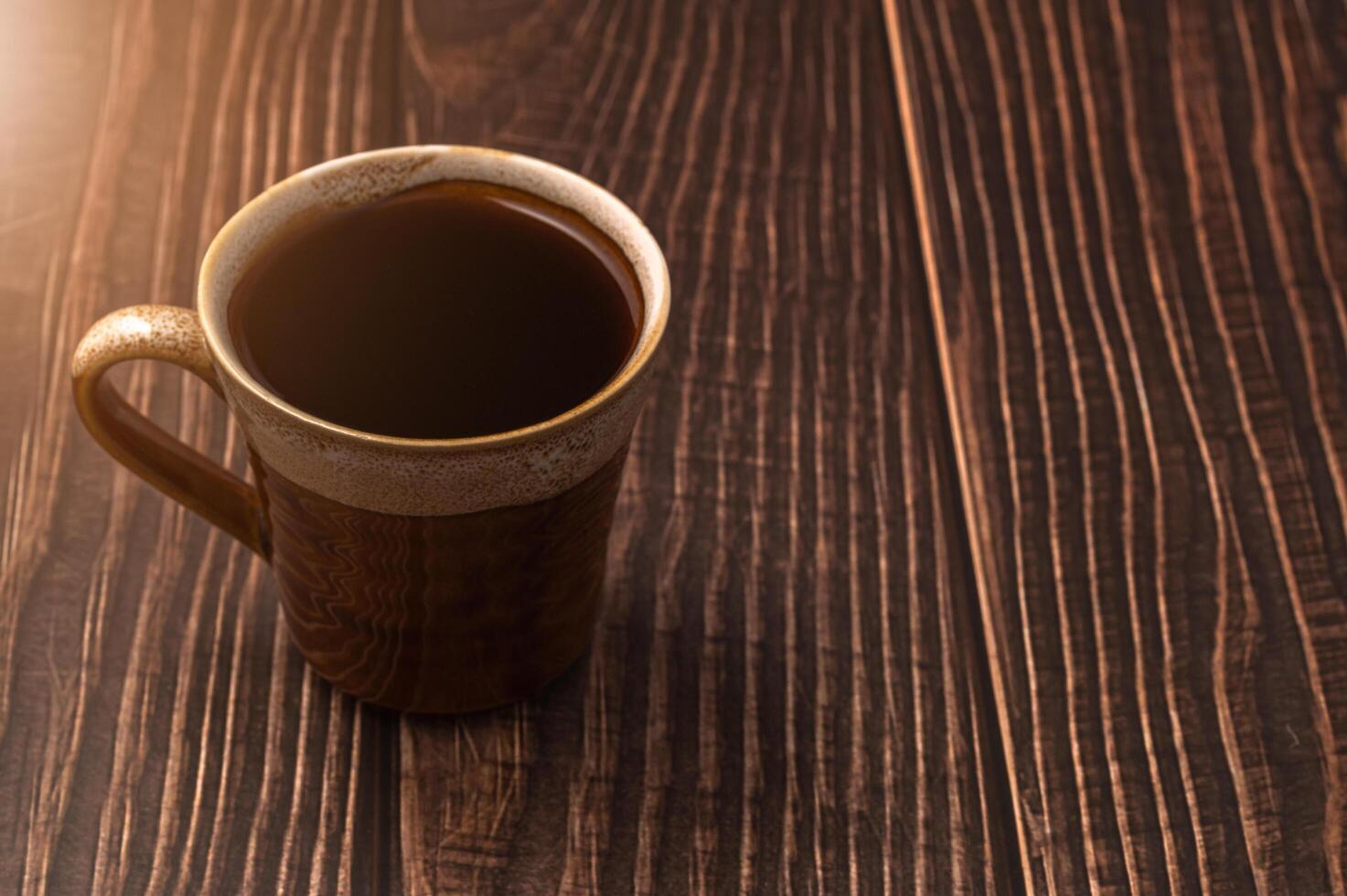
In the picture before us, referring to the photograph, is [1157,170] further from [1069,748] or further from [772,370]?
[1069,748]

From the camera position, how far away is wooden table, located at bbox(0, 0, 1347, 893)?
0.58m

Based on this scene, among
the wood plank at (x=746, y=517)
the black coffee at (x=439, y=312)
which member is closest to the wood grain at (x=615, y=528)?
the wood plank at (x=746, y=517)

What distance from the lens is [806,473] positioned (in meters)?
0.69

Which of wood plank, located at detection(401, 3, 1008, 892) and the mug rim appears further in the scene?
wood plank, located at detection(401, 3, 1008, 892)

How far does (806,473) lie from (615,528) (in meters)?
0.10

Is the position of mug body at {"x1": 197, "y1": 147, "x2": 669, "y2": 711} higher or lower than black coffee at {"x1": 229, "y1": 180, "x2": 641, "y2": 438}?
lower

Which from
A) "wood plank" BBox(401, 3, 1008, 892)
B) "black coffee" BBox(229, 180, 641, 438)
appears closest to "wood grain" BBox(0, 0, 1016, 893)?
"wood plank" BBox(401, 3, 1008, 892)

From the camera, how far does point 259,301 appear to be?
541 mm

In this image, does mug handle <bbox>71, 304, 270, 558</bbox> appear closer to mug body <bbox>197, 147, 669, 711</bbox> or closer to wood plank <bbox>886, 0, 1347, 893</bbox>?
mug body <bbox>197, 147, 669, 711</bbox>

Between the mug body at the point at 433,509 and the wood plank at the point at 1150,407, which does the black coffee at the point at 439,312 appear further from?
the wood plank at the point at 1150,407

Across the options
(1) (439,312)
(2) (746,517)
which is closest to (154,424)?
(1) (439,312)

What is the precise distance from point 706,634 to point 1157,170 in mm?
418

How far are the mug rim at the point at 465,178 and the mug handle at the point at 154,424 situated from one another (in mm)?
17

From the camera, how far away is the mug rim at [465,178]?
465 mm
